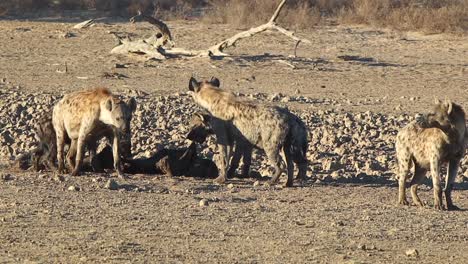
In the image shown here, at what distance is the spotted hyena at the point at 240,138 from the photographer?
12.7 m

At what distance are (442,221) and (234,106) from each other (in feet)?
9.38

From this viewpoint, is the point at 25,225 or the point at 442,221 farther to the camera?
the point at 442,221

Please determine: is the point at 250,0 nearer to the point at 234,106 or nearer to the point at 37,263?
the point at 234,106

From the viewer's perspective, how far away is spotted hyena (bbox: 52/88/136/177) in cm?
1245

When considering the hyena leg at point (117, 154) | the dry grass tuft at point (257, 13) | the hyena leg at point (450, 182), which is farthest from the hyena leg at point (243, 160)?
the dry grass tuft at point (257, 13)

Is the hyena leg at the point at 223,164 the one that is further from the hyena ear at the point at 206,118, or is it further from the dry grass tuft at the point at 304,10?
the dry grass tuft at the point at 304,10

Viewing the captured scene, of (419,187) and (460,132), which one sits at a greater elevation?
(460,132)

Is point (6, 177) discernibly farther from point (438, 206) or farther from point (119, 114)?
point (438, 206)

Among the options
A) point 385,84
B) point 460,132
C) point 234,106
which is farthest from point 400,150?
point 385,84

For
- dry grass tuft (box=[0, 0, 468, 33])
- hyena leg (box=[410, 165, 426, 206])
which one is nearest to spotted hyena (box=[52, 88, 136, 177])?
hyena leg (box=[410, 165, 426, 206])

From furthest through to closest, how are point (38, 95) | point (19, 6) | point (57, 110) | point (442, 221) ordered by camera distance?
point (19, 6) → point (38, 95) → point (57, 110) → point (442, 221)

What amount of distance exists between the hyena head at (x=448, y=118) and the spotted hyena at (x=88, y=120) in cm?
290

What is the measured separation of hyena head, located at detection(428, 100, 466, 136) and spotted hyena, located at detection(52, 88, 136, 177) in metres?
2.90

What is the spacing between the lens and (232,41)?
21.4m
